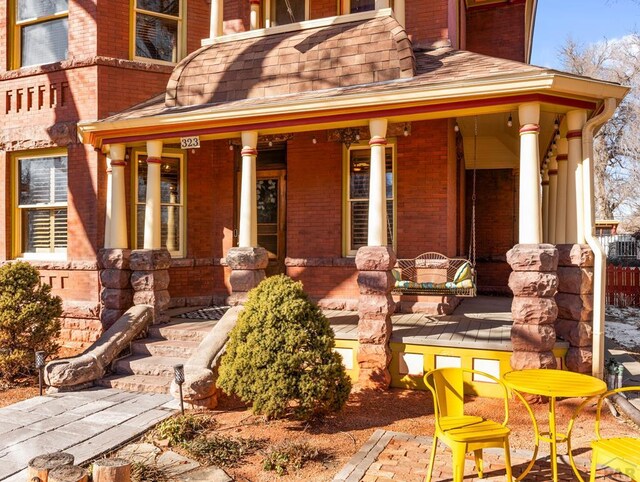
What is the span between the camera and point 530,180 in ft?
19.6

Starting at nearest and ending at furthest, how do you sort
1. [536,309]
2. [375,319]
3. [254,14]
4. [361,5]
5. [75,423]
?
[75,423] → [536,309] → [375,319] → [254,14] → [361,5]

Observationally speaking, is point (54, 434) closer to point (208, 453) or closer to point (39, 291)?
point (208, 453)

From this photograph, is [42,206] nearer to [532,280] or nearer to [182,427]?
[182,427]

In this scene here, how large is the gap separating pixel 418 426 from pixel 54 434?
150 inches

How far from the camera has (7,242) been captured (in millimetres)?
9484

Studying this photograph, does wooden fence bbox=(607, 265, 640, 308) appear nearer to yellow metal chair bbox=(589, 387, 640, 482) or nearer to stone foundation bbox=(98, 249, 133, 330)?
yellow metal chair bbox=(589, 387, 640, 482)

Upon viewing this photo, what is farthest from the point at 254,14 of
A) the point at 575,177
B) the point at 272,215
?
the point at 575,177

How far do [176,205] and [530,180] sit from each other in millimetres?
6559

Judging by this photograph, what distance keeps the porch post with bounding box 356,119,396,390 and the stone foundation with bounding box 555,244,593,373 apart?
7.30 ft

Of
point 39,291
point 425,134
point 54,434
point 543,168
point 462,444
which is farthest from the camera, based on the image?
point 543,168

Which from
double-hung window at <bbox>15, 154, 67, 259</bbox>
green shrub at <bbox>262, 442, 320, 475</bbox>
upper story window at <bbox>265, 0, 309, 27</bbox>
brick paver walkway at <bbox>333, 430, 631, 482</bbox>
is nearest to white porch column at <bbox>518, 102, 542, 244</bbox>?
brick paver walkway at <bbox>333, 430, 631, 482</bbox>

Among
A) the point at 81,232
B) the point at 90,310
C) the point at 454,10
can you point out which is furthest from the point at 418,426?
the point at 454,10

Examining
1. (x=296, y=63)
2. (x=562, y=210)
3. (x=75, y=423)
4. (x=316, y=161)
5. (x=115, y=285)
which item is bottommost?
(x=75, y=423)

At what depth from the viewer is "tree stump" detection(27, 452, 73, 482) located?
3186 mm
